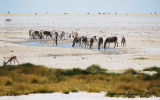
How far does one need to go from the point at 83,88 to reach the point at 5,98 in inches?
98.7

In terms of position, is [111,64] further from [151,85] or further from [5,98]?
[5,98]

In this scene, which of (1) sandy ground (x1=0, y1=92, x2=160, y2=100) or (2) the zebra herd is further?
(2) the zebra herd

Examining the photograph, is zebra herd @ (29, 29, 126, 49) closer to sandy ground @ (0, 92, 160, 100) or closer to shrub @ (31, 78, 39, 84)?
shrub @ (31, 78, 39, 84)

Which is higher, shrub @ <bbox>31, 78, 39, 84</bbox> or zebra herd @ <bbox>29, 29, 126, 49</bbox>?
zebra herd @ <bbox>29, 29, 126, 49</bbox>

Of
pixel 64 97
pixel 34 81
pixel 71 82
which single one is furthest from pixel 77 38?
pixel 64 97

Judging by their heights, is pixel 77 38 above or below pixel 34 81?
above

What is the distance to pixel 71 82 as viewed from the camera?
1123 centimetres

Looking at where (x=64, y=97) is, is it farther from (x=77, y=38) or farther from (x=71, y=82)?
(x=77, y=38)

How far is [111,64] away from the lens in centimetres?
1720

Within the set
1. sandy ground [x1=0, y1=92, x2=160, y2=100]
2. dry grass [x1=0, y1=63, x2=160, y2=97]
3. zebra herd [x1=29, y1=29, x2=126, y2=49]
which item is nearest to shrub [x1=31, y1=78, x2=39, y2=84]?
dry grass [x1=0, y1=63, x2=160, y2=97]

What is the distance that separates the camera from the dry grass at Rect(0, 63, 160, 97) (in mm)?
9719

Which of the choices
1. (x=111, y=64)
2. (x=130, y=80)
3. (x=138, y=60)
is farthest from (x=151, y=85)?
(x=138, y=60)

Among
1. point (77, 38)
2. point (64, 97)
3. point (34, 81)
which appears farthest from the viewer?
point (77, 38)

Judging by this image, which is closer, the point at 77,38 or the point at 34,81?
the point at 34,81
